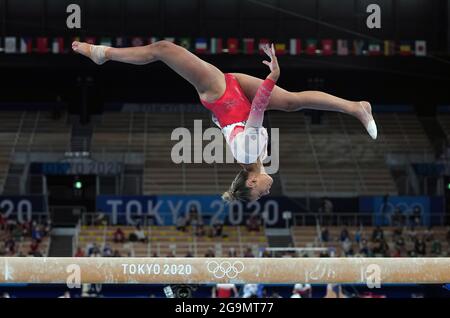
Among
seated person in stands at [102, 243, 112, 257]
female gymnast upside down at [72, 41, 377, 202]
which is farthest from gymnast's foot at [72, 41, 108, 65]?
seated person in stands at [102, 243, 112, 257]

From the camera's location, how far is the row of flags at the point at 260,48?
21969mm

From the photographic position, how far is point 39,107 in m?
26.4

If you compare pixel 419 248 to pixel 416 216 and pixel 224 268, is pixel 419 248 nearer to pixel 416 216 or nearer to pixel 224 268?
pixel 416 216

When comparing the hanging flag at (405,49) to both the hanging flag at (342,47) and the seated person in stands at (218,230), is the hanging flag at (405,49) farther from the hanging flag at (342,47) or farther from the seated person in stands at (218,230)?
the seated person in stands at (218,230)

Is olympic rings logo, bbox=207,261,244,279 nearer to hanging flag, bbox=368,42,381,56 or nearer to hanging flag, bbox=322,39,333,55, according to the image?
hanging flag, bbox=322,39,333,55

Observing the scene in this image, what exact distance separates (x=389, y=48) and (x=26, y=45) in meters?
9.51

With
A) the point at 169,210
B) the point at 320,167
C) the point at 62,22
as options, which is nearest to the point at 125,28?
the point at 62,22

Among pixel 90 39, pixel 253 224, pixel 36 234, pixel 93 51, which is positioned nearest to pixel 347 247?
pixel 253 224

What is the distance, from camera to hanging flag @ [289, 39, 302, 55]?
22.2m

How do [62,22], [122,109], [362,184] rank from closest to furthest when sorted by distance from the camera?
[62,22]
[362,184]
[122,109]

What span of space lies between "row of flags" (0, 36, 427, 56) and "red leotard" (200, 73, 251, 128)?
47.0 feet

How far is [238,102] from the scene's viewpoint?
7.56 meters

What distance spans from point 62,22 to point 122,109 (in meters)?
5.15
